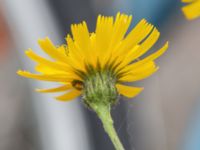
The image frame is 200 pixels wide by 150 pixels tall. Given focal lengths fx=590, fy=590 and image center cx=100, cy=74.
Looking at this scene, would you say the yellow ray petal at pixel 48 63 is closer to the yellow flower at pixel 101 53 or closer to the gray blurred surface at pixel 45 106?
the yellow flower at pixel 101 53

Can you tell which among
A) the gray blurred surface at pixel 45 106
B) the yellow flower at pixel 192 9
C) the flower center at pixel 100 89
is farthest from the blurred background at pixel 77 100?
the yellow flower at pixel 192 9

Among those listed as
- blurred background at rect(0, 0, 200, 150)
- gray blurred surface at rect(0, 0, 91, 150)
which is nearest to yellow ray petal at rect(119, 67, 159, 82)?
blurred background at rect(0, 0, 200, 150)

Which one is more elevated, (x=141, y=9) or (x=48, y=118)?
(x=141, y=9)

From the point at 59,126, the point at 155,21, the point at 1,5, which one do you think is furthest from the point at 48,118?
the point at 155,21

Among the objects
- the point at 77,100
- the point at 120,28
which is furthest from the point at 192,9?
the point at 77,100

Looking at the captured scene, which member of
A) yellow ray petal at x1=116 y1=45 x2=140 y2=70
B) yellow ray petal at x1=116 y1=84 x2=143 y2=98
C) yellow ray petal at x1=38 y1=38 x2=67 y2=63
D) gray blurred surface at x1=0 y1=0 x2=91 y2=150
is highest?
gray blurred surface at x1=0 y1=0 x2=91 y2=150

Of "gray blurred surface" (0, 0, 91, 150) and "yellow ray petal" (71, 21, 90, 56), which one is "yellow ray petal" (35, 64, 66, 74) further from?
"gray blurred surface" (0, 0, 91, 150)

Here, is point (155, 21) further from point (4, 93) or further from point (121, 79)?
point (121, 79)
